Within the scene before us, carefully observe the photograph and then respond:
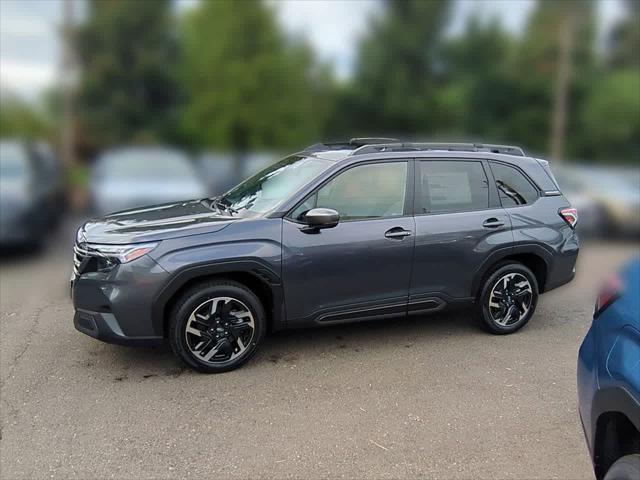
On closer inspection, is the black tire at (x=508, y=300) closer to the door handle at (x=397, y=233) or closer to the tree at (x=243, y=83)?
the door handle at (x=397, y=233)

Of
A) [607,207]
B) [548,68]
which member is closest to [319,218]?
[607,207]

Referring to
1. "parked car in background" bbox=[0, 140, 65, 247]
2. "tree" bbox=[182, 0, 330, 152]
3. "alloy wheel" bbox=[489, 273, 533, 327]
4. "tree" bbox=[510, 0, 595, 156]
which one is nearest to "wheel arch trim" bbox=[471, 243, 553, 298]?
"alloy wheel" bbox=[489, 273, 533, 327]

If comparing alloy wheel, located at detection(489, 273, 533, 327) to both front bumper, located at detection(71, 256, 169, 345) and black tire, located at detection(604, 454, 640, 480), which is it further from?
front bumper, located at detection(71, 256, 169, 345)

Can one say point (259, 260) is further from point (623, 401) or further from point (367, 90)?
point (367, 90)

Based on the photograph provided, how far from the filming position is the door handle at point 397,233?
4.25 metres

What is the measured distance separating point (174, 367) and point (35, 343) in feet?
4.33

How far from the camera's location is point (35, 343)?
14.5 feet

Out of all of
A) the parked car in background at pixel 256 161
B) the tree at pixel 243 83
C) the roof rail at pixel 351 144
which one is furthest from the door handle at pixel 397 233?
the tree at pixel 243 83

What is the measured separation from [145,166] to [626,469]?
893 centimetres

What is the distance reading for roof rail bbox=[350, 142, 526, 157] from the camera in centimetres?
450

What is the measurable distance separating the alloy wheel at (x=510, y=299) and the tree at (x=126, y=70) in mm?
16275

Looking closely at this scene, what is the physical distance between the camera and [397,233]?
4277 millimetres

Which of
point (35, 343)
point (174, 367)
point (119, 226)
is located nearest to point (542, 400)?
point (174, 367)

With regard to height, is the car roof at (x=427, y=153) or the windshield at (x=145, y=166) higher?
the car roof at (x=427, y=153)
